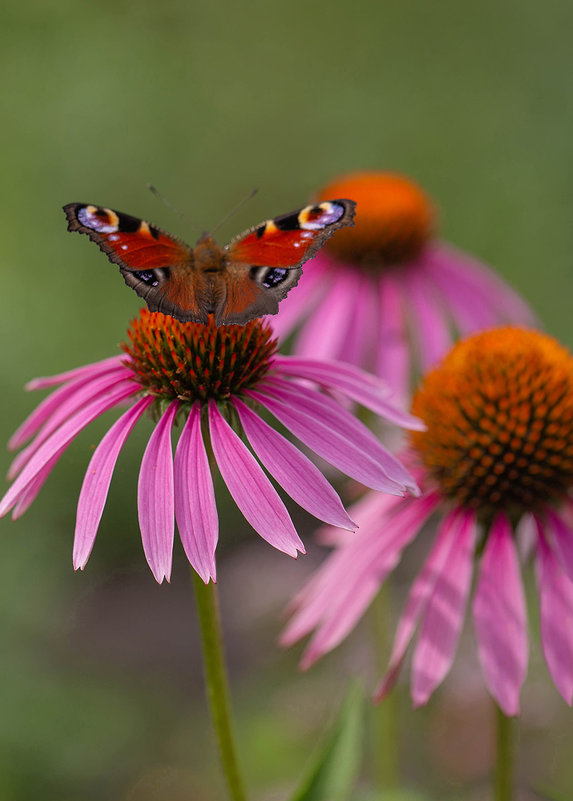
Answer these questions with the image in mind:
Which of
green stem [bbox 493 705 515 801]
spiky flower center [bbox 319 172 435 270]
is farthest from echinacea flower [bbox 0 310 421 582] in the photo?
spiky flower center [bbox 319 172 435 270]

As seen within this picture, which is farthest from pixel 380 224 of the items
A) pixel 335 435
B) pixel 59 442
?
pixel 59 442

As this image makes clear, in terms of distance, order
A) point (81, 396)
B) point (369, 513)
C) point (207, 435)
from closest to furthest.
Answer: point (207, 435) < point (81, 396) < point (369, 513)

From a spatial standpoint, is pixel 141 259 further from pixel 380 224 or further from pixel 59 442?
pixel 380 224

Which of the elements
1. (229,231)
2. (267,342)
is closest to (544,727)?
(267,342)

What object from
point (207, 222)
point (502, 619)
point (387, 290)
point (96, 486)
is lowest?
point (207, 222)

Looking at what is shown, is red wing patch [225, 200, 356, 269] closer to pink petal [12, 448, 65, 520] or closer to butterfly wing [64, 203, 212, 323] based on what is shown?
butterfly wing [64, 203, 212, 323]

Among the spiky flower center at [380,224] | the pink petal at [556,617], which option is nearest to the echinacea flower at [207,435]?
the pink petal at [556,617]

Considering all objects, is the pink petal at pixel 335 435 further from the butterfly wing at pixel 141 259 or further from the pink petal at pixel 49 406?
the pink petal at pixel 49 406
